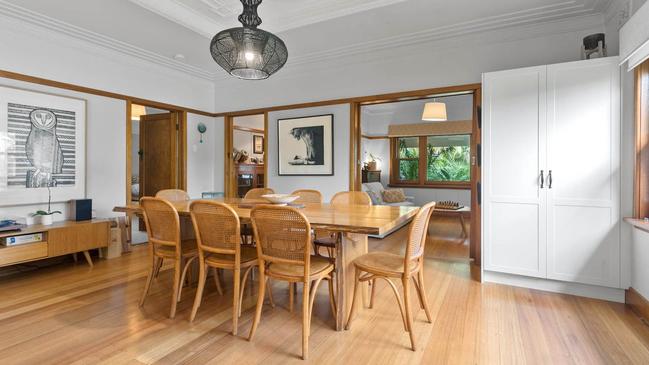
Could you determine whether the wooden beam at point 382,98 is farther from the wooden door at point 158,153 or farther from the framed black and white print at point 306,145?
the wooden door at point 158,153

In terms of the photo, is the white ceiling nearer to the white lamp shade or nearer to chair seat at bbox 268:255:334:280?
the white lamp shade

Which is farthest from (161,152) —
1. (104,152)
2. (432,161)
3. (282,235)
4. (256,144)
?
(432,161)

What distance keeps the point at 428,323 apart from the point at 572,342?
84cm

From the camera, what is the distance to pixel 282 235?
1875mm

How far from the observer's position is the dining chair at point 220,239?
206 cm

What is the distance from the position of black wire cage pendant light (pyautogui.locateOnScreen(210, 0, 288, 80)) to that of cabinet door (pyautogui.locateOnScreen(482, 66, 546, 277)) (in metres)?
2.00

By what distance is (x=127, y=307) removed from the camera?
98.6 inches

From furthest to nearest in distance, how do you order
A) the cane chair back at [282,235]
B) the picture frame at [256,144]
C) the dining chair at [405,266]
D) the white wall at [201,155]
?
the picture frame at [256,144]
the white wall at [201,155]
the dining chair at [405,266]
the cane chair back at [282,235]

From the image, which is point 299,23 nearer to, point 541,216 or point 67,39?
point 67,39

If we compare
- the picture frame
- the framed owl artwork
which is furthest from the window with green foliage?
the framed owl artwork

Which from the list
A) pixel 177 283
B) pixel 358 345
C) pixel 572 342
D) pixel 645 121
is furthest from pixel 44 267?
pixel 645 121

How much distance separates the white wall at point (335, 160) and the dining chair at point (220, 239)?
252cm

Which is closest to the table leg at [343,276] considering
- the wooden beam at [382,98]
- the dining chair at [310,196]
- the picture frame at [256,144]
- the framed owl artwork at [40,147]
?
the dining chair at [310,196]

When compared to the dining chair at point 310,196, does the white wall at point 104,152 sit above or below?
above
